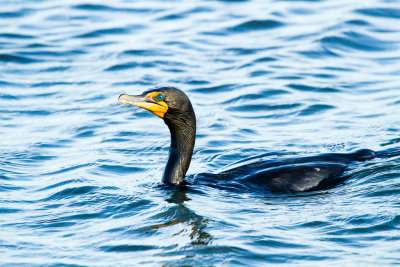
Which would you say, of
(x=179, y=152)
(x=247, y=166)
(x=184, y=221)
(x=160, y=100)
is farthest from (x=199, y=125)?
(x=184, y=221)

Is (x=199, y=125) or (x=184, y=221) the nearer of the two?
(x=184, y=221)

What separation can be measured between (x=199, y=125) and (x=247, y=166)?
2.89m

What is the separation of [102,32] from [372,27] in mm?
5707

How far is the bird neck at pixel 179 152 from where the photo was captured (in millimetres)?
8195

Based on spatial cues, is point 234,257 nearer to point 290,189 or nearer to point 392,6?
point 290,189

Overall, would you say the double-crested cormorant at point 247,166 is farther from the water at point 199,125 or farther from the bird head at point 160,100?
the water at point 199,125

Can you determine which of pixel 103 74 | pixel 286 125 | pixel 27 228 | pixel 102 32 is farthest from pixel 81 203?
pixel 102 32

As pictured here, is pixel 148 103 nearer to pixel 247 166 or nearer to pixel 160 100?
pixel 160 100

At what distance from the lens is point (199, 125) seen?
1096 centimetres

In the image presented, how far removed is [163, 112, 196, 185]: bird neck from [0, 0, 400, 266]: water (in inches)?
8.7

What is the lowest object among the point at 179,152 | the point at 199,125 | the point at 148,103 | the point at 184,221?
the point at 184,221

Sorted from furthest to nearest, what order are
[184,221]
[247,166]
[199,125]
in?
[199,125] < [247,166] < [184,221]

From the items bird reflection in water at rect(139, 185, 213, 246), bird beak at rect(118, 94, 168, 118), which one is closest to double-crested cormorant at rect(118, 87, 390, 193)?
bird beak at rect(118, 94, 168, 118)

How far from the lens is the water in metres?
6.73
